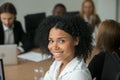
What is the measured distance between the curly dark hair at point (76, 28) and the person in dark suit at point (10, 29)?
4.54ft

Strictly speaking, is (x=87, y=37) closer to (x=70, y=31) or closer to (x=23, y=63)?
(x=70, y=31)

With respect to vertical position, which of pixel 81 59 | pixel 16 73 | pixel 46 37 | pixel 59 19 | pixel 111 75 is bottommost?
pixel 16 73

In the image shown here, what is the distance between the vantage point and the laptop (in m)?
2.55

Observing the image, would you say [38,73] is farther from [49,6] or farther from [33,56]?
[49,6]

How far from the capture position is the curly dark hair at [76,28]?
1615mm

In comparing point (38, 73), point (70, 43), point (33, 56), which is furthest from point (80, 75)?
point (33, 56)

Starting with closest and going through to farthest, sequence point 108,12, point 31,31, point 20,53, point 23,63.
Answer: point 23,63 → point 20,53 → point 31,31 → point 108,12

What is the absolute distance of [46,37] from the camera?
1763 millimetres

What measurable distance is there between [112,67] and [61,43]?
0.38m

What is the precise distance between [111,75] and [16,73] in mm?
1007

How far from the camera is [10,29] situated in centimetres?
336

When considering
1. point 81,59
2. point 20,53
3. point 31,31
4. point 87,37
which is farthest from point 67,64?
point 31,31

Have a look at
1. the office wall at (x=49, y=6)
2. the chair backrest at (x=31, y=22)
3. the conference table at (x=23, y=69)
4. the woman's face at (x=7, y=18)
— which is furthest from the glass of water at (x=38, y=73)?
the office wall at (x=49, y=6)

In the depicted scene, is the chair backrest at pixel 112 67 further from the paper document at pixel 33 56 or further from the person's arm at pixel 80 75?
the paper document at pixel 33 56
